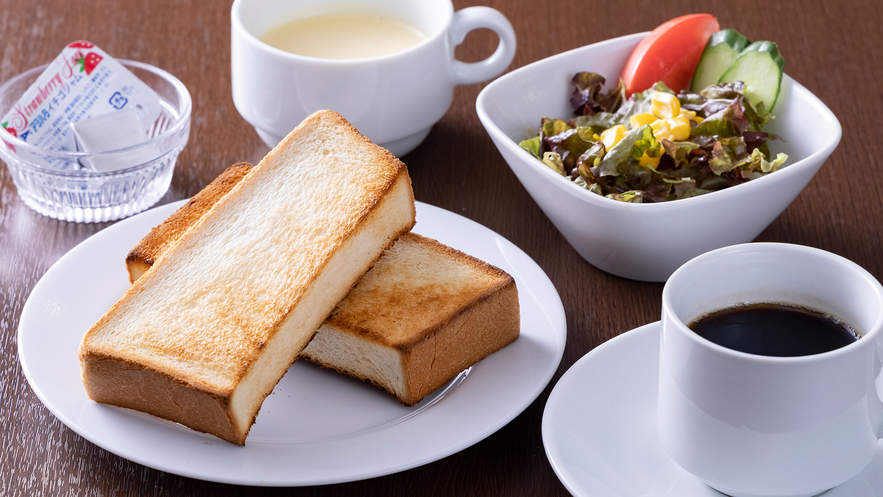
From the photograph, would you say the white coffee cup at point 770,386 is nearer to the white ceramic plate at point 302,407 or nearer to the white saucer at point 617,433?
the white saucer at point 617,433

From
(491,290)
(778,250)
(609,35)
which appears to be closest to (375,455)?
(491,290)

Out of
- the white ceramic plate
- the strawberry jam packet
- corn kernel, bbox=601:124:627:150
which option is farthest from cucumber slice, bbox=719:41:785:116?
the strawberry jam packet

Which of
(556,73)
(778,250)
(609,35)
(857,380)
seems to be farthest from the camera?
(609,35)

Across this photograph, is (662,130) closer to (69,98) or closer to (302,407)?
(302,407)

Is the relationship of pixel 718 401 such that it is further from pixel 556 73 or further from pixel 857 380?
pixel 556 73

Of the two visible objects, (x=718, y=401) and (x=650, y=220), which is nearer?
(x=718, y=401)

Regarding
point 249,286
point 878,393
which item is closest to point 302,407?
point 249,286

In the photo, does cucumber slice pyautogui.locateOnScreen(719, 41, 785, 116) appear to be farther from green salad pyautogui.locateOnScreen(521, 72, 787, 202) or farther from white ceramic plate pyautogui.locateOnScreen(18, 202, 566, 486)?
white ceramic plate pyautogui.locateOnScreen(18, 202, 566, 486)
